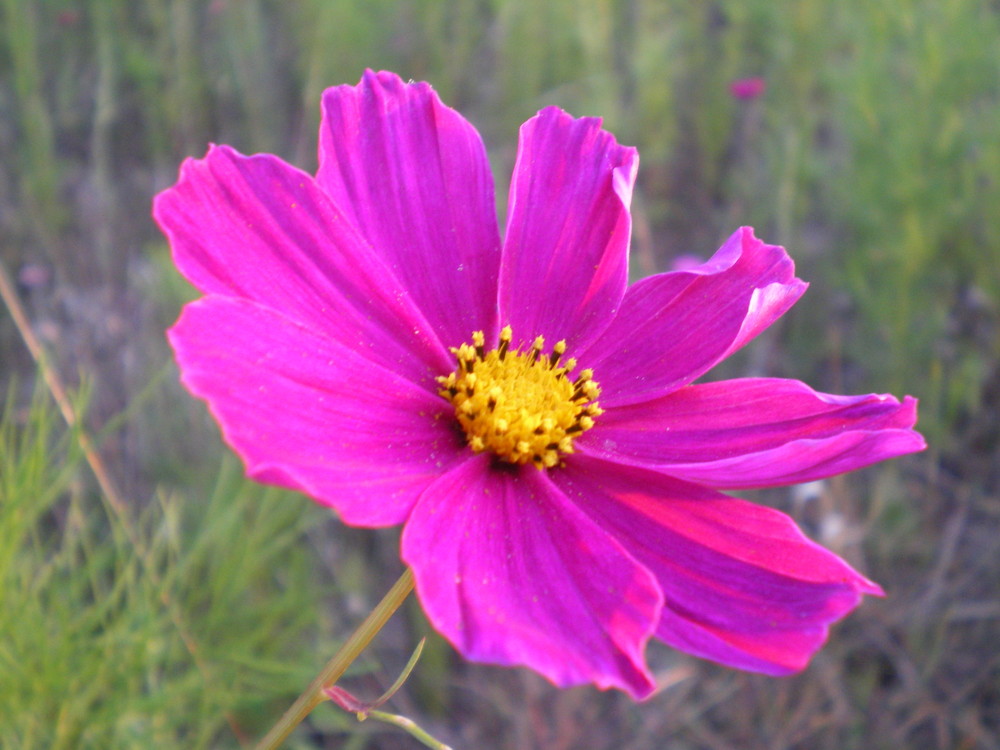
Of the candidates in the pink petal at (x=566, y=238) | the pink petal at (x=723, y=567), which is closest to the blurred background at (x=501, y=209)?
the pink petal at (x=566, y=238)

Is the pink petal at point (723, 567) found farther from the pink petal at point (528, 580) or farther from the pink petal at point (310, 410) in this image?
the pink petal at point (310, 410)

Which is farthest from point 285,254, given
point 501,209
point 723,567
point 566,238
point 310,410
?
point 501,209

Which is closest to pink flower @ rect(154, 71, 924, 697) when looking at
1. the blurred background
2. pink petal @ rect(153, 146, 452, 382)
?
pink petal @ rect(153, 146, 452, 382)

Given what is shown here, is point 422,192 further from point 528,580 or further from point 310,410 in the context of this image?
point 528,580

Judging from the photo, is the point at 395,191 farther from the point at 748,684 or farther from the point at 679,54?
the point at 679,54

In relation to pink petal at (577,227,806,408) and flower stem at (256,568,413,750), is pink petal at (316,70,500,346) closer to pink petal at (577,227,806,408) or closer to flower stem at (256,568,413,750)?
pink petal at (577,227,806,408)

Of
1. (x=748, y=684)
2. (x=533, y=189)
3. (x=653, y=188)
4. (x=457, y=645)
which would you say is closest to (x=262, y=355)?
(x=457, y=645)

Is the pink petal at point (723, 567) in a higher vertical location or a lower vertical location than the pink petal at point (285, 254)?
lower
